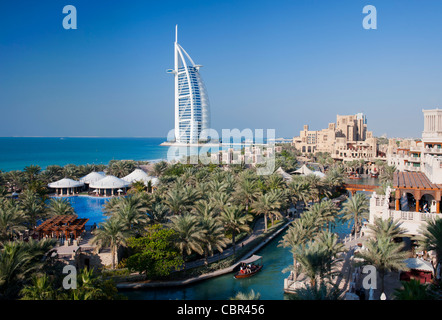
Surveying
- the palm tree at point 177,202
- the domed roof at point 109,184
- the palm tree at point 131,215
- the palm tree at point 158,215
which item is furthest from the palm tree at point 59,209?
the domed roof at point 109,184

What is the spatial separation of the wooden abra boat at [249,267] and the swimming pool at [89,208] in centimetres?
1223

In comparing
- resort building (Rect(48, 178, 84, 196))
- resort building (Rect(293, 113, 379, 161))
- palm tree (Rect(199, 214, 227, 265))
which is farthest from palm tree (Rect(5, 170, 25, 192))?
resort building (Rect(293, 113, 379, 161))

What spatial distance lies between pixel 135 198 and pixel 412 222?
1361cm

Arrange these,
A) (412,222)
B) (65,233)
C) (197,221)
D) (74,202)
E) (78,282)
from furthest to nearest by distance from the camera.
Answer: (74,202) → (65,233) → (197,221) → (412,222) → (78,282)

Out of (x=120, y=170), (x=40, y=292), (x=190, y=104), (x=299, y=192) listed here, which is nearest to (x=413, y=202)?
(x=299, y=192)

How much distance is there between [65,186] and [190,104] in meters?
70.1

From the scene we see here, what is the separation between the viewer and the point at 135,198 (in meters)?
18.2

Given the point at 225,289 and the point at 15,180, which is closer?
the point at 225,289

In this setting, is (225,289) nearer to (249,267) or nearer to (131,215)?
(249,267)

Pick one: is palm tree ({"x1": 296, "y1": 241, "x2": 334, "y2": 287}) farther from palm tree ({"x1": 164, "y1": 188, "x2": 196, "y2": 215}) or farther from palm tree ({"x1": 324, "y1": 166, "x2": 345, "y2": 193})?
palm tree ({"x1": 324, "y1": 166, "x2": 345, "y2": 193})

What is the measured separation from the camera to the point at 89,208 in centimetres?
2847

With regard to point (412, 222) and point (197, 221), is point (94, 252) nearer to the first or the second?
point (197, 221)

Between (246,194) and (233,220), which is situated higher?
(246,194)
